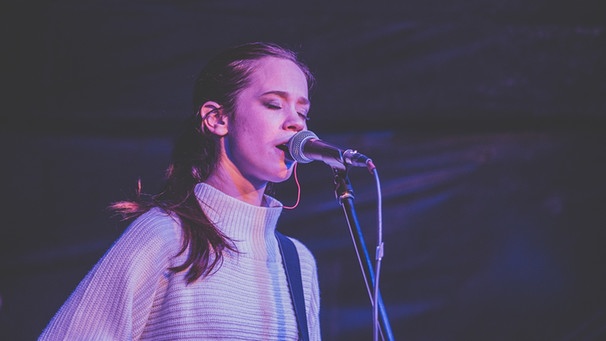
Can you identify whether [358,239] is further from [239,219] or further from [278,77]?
[278,77]

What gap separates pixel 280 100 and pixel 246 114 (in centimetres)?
12

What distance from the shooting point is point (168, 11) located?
8.71ft

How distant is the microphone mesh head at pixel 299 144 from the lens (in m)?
1.65

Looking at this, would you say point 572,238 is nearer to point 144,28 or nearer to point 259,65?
point 259,65

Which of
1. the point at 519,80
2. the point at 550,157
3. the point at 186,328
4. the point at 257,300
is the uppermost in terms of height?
the point at 519,80

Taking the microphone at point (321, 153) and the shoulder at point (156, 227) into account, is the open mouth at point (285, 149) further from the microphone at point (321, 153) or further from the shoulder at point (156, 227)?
the shoulder at point (156, 227)

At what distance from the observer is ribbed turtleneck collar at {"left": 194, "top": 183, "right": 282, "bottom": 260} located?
75.9 inches

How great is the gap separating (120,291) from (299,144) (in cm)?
61

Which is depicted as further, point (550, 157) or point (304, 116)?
point (550, 157)

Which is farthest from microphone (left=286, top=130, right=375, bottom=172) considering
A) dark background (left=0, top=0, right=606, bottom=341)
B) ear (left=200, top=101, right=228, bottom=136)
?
dark background (left=0, top=0, right=606, bottom=341)

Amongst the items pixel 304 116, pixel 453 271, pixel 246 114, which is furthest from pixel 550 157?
pixel 246 114

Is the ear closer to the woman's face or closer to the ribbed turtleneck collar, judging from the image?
the woman's face

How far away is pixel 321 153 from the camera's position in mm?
1535

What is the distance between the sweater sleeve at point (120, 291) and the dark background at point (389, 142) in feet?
2.78
